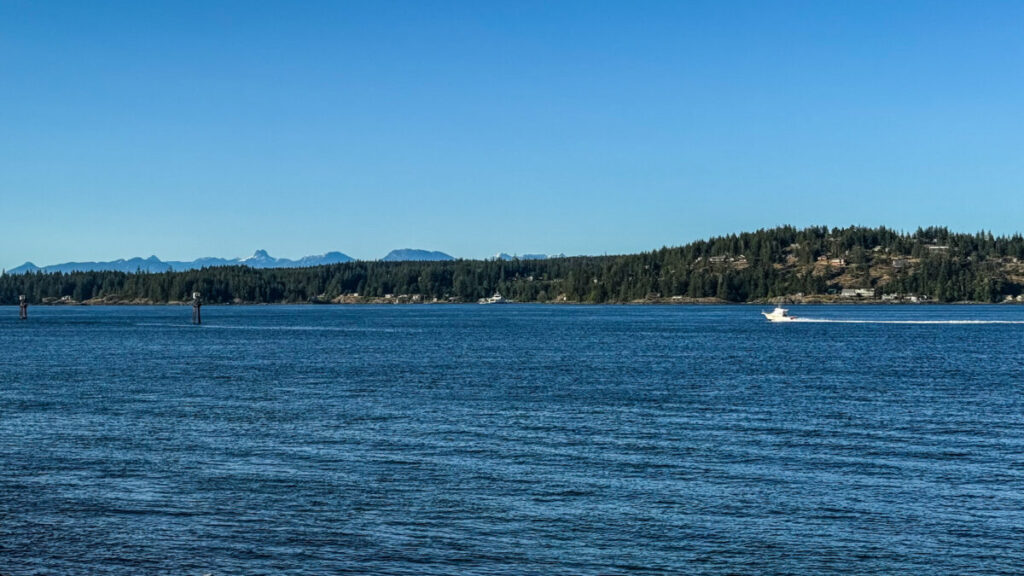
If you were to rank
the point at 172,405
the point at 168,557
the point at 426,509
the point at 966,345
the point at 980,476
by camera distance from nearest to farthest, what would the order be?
the point at 168,557 → the point at 426,509 → the point at 980,476 → the point at 172,405 → the point at 966,345

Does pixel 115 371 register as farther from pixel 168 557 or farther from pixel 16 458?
pixel 168 557

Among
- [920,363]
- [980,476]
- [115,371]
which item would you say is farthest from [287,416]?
[920,363]

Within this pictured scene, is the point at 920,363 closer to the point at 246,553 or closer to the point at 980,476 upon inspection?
the point at 980,476

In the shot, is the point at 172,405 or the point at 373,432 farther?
the point at 172,405

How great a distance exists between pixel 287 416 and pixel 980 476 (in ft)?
115

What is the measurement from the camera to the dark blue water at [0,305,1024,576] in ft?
97.1

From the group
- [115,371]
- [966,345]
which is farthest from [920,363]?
[115,371]

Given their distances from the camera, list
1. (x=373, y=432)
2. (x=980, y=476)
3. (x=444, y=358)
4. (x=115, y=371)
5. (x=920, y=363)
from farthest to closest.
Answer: (x=444, y=358)
(x=920, y=363)
(x=115, y=371)
(x=373, y=432)
(x=980, y=476)

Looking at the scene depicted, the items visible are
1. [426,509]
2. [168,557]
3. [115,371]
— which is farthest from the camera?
[115,371]

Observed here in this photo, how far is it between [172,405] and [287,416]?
1028 centimetres

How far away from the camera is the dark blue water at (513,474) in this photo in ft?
97.1

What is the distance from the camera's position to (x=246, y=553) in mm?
29688

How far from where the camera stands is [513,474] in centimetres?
4059

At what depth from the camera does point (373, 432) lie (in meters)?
52.1
